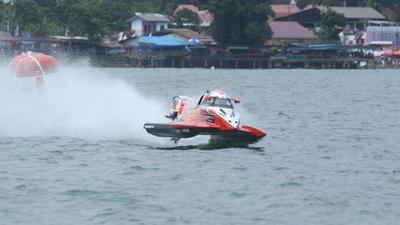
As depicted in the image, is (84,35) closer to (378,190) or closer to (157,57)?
(157,57)

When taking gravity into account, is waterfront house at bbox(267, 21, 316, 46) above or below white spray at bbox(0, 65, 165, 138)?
below

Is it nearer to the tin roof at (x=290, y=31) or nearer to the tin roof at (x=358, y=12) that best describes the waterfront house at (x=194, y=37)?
the tin roof at (x=290, y=31)

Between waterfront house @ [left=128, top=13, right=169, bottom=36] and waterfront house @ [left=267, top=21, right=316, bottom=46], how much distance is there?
1462 cm

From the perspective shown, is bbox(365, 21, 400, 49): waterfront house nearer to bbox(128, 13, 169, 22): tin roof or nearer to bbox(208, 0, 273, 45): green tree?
bbox(208, 0, 273, 45): green tree

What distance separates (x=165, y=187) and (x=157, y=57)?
10477 cm

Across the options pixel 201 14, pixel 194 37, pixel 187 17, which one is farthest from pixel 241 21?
pixel 201 14

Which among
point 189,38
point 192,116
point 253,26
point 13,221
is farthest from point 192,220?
point 189,38

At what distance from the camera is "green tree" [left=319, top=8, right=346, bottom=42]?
472 feet

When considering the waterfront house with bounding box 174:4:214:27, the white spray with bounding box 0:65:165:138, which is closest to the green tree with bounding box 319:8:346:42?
the waterfront house with bounding box 174:4:214:27

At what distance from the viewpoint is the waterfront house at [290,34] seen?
15012 cm

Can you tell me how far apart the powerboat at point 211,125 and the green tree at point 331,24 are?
109m

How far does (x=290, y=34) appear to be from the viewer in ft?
500

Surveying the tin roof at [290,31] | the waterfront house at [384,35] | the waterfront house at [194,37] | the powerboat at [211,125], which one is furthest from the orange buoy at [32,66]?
the waterfront house at [384,35]

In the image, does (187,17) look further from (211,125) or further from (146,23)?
(211,125)
